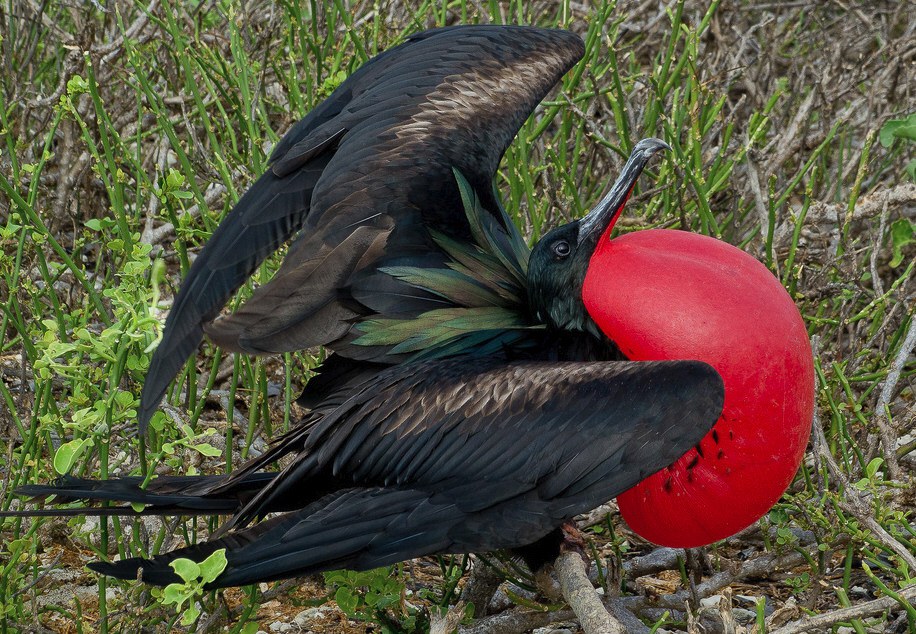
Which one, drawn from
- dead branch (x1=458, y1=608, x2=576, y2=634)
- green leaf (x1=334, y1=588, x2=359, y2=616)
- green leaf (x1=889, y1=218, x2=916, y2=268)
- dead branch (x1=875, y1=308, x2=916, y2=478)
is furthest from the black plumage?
green leaf (x1=889, y1=218, x2=916, y2=268)

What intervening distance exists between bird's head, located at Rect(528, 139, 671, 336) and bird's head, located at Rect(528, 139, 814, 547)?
0.30 feet

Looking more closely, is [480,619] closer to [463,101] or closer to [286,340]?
[286,340]

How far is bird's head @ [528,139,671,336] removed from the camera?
2.09m

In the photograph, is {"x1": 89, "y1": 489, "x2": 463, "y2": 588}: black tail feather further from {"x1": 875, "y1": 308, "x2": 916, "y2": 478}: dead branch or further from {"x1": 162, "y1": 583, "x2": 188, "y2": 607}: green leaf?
{"x1": 875, "y1": 308, "x2": 916, "y2": 478}: dead branch

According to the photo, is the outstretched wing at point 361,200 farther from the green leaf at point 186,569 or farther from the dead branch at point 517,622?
the dead branch at point 517,622

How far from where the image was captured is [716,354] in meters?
1.81

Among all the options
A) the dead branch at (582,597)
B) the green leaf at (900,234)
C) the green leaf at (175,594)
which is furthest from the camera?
the green leaf at (900,234)

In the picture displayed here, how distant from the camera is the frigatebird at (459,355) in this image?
5.95 ft

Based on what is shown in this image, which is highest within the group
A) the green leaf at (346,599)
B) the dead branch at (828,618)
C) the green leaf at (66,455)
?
the green leaf at (66,455)

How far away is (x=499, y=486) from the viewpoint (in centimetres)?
185

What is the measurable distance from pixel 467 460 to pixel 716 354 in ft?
1.43

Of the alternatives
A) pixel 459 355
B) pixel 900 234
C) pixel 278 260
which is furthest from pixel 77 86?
pixel 900 234

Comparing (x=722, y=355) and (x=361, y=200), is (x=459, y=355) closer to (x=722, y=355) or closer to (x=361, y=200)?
(x=361, y=200)

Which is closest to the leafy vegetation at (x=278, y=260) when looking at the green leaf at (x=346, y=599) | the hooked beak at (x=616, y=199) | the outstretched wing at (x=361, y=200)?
the green leaf at (x=346, y=599)
